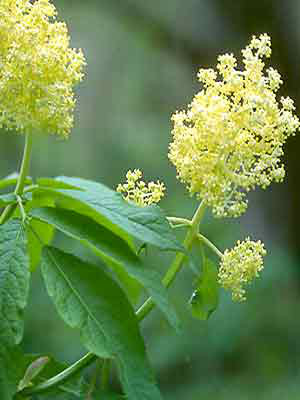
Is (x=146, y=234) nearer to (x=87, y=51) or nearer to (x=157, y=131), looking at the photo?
(x=157, y=131)

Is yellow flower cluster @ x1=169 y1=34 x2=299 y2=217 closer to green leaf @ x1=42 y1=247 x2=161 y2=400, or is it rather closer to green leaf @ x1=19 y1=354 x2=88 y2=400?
green leaf @ x1=42 y1=247 x2=161 y2=400

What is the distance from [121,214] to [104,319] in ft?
0.56

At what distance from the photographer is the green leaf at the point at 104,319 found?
109 centimetres

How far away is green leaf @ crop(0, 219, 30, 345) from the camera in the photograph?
1.08 m

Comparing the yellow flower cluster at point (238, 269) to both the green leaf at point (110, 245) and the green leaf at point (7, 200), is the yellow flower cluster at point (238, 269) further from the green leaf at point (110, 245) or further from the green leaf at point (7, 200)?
the green leaf at point (7, 200)

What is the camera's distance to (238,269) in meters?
1.28

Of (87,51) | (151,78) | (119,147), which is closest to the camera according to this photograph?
(119,147)

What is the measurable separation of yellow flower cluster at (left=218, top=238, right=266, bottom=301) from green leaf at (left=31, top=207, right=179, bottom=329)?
0.20m

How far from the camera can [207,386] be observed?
4.92 meters

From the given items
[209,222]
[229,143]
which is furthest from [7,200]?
[209,222]

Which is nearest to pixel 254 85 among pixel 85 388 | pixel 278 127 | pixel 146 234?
pixel 278 127

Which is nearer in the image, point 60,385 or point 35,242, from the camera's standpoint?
point 60,385

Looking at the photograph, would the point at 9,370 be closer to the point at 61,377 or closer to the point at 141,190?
the point at 61,377

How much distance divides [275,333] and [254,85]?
4142 mm
